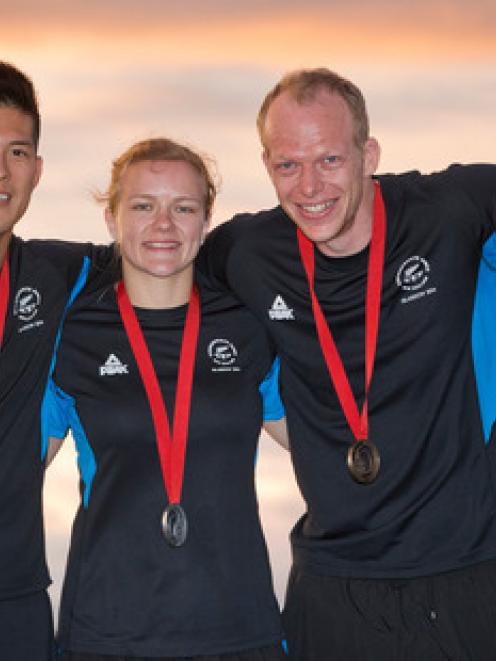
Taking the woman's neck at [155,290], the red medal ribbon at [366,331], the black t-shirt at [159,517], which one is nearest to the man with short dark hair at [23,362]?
the black t-shirt at [159,517]

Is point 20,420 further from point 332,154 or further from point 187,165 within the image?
point 332,154

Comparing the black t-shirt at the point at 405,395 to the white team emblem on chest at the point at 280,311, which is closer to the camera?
the black t-shirt at the point at 405,395

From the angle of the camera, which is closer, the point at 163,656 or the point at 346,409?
the point at 163,656

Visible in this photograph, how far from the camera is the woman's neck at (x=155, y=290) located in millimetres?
3086

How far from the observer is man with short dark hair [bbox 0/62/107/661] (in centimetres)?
308

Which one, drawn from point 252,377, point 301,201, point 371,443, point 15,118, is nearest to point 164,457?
point 252,377

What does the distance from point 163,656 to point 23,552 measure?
0.58 metres

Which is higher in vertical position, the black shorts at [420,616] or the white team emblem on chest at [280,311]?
the white team emblem on chest at [280,311]

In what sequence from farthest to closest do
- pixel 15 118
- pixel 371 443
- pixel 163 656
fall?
pixel 15 118
pixel 371 443
pixel 163 656

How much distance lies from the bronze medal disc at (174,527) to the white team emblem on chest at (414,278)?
37.2 inches

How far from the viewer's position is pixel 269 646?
2873 mm

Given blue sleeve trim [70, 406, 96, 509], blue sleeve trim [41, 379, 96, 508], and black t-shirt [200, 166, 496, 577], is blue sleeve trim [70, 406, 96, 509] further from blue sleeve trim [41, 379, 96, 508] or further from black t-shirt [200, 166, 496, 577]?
black t-shirt [200, 166, 496, 577]

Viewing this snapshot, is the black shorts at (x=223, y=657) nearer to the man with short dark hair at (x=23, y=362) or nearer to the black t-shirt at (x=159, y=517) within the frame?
the black t-shirt at (x=159, y=517)

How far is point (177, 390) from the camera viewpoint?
2.96m
